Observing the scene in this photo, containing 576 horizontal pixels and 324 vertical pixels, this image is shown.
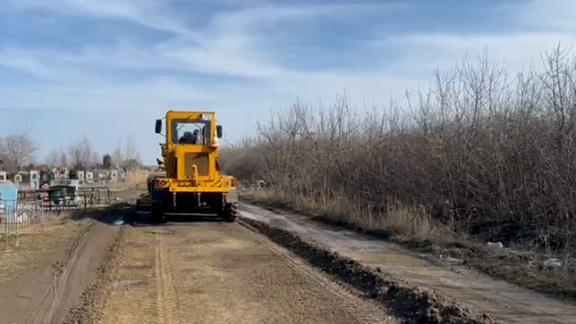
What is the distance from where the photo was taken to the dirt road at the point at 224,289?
8594 millimetres

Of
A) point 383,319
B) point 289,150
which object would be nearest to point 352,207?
point 383,319

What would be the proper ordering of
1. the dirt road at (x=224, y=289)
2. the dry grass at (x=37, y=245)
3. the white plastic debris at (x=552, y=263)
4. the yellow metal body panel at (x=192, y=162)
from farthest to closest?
1. the yellow metal body panel at (x=192, y=162)
2. the dry grass at (x=37, y=245)
3. the white plastic debris at (x=552, y=263)
4. the dirt road at (x=224, y=289)

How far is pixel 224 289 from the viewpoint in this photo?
10.6m

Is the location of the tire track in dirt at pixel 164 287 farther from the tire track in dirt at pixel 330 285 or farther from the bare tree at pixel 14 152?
the bare tree at pixel 14 152

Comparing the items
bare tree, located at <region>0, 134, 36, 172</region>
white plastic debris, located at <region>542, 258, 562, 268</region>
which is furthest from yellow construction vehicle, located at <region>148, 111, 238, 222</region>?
bare tree, located at <region>0, 134, 36, 172</region>

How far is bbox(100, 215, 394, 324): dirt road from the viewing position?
28.2 feet

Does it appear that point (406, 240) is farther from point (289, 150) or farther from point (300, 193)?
point (289, 150)

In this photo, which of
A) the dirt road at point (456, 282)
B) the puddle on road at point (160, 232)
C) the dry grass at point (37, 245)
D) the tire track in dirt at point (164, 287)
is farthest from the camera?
the puddle on road at point (160, 232)

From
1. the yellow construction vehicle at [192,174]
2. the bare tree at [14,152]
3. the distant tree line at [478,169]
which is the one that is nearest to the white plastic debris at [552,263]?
the distant tree line at [478,169]

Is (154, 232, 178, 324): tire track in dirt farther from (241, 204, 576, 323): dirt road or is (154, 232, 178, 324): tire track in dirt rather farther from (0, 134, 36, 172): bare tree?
(0, 134, 36, 172): bare tree

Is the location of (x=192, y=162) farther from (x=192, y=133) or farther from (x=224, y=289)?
(x=224, y=289)

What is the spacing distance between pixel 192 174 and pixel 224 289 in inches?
520

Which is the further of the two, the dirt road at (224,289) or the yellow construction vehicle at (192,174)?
the yellow construction vehicle at (192,174)

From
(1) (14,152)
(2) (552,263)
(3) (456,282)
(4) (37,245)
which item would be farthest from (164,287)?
(1) (14,152)
